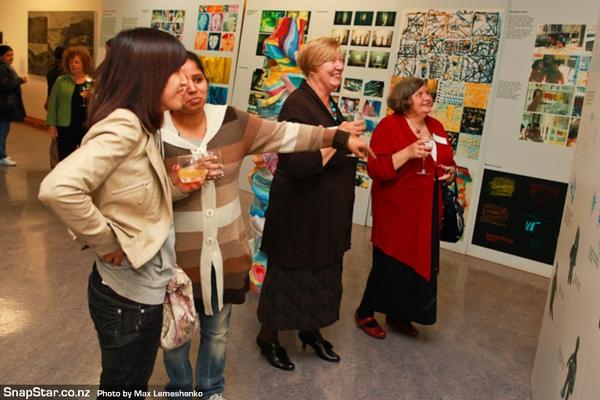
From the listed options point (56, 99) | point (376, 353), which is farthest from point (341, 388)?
point (56, 99)

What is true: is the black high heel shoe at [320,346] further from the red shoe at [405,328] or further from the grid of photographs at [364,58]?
the grid of photographs at [364,58]

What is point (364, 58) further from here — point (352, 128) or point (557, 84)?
point (352, 128)

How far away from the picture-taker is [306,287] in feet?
9.08

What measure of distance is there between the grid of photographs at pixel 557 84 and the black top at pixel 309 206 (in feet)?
9.27

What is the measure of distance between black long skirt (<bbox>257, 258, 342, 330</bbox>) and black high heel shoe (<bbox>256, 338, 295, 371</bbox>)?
17 centimetres

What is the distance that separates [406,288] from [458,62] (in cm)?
295

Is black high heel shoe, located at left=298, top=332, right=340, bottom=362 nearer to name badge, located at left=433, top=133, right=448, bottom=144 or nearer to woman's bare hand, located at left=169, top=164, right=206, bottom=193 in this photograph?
name badge, located at left=433, top=133, right=448, bottom=144

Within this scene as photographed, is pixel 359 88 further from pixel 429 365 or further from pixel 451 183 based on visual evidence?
pixel 429 365

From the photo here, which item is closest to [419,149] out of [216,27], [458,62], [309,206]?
[309,206]

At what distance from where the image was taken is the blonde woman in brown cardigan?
1989 millimetres

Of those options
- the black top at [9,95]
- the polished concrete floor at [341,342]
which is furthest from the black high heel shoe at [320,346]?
the black top at [9,95]

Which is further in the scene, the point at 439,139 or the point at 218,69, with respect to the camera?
the point at 218,69

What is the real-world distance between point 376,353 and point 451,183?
110cm

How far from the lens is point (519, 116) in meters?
4.95
